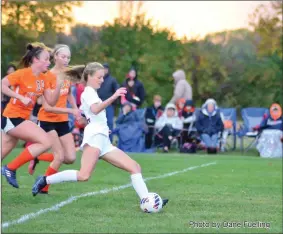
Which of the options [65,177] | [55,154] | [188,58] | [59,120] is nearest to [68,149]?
[55,154]

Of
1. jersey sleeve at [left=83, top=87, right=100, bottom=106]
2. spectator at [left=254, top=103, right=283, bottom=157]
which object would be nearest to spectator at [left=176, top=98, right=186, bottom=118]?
spectator at [left=254, top=103, right=283, bottom=157]

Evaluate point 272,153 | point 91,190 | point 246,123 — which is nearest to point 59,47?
point 91,190

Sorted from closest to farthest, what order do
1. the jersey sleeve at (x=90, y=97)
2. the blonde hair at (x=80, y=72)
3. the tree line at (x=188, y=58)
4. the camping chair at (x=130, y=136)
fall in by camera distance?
the jersey sleeve at (x=90, y=97)
the blonde hair at (x=80, y=72)
the camping chair at (x=130, y=136)
the tree line at (x=188, y=58)

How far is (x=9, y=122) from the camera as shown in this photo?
9633mm

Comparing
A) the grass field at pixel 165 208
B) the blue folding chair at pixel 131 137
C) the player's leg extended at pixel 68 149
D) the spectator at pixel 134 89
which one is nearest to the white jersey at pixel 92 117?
the grass field at pixel 165 208

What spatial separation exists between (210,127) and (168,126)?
1.21 metres

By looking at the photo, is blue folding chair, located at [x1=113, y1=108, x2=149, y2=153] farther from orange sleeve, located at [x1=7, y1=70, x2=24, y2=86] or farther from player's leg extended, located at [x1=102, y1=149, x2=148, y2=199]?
player's leg extended, located at [x1=102, y1=149, x2=148, y2=199]

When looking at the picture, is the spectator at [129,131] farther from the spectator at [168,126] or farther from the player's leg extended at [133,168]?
the player's leg extended at [133,168]

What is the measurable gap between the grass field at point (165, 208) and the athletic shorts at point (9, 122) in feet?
2.67

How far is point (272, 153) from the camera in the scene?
19922 mm

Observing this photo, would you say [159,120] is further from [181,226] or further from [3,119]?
[181,226]

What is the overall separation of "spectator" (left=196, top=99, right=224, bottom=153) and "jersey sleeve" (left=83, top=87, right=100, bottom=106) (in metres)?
11.9

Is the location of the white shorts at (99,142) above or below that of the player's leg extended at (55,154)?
above

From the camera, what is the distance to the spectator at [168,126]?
2116 cm
